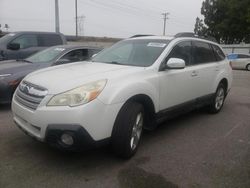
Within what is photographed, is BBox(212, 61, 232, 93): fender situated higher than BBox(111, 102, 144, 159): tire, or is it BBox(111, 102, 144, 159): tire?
BBox(212, 61, 232, 93): fender

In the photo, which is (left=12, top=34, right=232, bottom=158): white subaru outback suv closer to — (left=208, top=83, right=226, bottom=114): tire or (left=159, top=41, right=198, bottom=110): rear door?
(left=159, top=41, right=198, bottom=110): rear door

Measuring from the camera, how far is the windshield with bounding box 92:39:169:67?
4.68 m

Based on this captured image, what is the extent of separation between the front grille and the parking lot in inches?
28.3

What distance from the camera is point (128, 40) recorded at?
5562 millimetres

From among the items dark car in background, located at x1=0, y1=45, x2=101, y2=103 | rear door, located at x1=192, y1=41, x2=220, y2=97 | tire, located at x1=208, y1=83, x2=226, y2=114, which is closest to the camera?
rear door, located at x1=192, y1=41, x2=220, y2=97

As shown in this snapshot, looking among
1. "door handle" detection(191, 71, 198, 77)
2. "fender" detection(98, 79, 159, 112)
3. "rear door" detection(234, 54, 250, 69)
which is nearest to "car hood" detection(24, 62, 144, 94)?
"fender" detection(98, 79, 159, 112)

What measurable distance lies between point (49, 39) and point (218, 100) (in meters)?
6.17

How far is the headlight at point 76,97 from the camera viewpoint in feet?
11.3

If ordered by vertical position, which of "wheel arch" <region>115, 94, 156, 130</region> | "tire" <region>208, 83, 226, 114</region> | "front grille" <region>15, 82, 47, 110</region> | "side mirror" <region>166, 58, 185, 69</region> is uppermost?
"side mirror" <region>166, 58, 185, 69</region>

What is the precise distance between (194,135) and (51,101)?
8.54 feet

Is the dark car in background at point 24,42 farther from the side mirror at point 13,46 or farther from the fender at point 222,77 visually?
the fender at point 222,77

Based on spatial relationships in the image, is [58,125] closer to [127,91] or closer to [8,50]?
[127,91]

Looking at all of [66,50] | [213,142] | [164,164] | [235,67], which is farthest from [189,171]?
[235,67]

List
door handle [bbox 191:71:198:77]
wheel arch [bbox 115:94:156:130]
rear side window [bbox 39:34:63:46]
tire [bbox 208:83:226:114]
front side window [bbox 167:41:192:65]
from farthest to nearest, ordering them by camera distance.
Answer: rear side window [bbox 39:34:63:46]
tire [bbox 208:83:226:114]
door handle [bbox 191:71:198:77]
front side window [bbox 167:41:192:65]
wheel arch [bbox 115:94:156:130]
